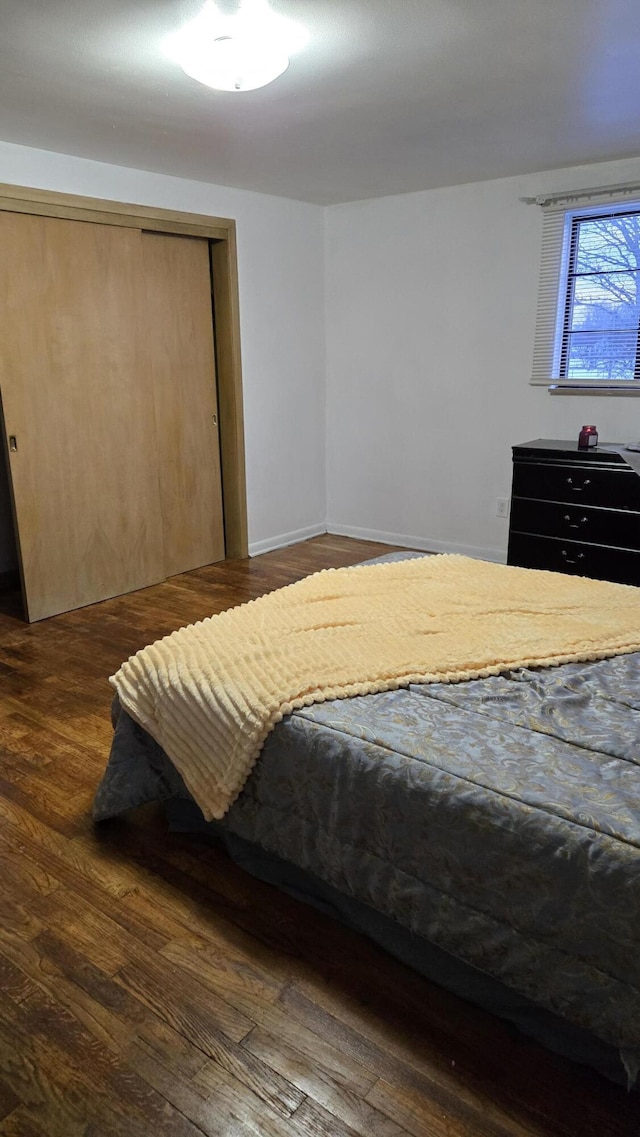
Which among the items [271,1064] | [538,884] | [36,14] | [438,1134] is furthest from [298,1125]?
[36,14]

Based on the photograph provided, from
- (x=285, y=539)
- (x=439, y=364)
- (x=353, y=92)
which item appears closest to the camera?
(x=353, y=92)

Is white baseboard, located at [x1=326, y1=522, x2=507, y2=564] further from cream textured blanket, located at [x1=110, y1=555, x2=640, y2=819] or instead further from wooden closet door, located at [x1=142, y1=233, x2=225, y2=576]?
cream textured blanket, located at [x1=110, y1=555, x2=640, y2=819]

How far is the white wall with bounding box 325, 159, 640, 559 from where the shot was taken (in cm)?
428

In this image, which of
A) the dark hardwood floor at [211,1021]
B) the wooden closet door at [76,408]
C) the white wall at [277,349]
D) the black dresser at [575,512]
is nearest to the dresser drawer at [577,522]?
the black dresser at [575,512]

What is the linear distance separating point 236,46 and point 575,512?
8.53ft

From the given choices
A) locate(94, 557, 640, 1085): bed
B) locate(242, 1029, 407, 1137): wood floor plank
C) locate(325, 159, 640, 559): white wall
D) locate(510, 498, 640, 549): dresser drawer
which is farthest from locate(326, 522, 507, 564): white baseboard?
locate(242, 1029, 407, 1137): wood floor plank

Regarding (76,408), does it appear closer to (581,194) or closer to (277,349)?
(277,349)

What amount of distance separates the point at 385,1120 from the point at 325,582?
62.2 inches

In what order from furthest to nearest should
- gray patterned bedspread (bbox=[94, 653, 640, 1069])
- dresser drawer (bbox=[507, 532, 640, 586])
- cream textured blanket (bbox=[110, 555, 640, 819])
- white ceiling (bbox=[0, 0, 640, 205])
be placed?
dresser drawer (bbox=[507, 532, 640, 586])
white ceiling (bbox=[0, 0, 640, 205])
cream textured blanket (bbox=[110, 555, 640, 819])
gray patterned bedspread (bbox=[94, 653, 640, 1069])

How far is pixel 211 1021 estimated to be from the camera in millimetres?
1546

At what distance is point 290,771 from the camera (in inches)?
67.7

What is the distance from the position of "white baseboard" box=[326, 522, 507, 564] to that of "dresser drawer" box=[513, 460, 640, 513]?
0.68 meters

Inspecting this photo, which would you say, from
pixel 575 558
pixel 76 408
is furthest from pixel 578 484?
pixel 76 408

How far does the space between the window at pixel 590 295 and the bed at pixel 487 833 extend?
8.67ft
